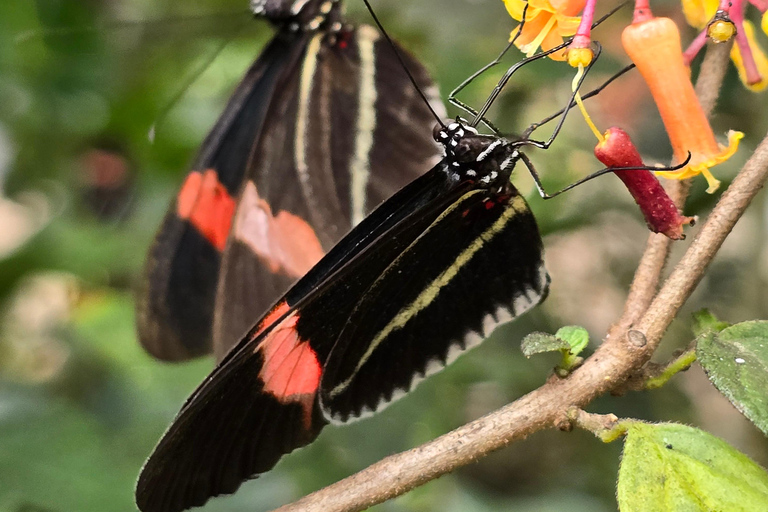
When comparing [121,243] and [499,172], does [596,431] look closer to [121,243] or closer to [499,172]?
[499,172]

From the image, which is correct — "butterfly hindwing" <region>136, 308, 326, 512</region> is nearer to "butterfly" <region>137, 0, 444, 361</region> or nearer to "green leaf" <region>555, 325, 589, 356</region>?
"green leaf" <region>555, 325, 589, 356</region>

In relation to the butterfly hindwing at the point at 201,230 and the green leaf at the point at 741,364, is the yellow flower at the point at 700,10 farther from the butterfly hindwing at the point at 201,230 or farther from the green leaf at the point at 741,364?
the butterfly hindwing at the point at 201,230

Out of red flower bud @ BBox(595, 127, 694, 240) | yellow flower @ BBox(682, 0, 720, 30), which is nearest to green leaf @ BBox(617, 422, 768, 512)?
red flower bud @ BBox(595, 127, 694, 240)

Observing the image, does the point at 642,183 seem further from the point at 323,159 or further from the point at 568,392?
the point at 323,159

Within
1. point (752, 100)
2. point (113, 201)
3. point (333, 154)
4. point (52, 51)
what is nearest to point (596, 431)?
point (333, 154)

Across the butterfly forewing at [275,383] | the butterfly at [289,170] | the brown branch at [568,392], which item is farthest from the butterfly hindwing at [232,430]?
the butterfly at [289,170]
